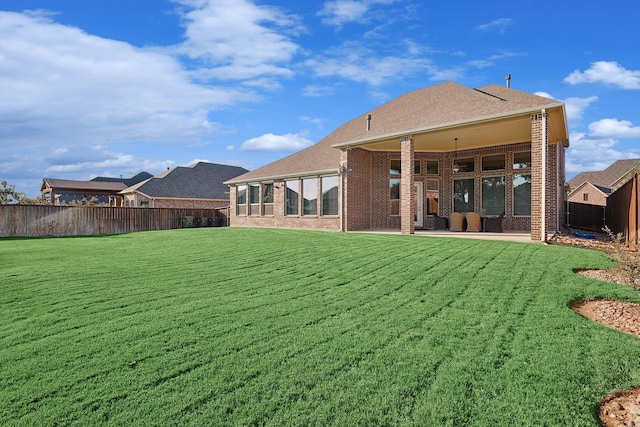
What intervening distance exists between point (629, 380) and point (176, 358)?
3.97m

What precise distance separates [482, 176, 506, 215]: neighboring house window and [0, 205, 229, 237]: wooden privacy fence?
18643mm

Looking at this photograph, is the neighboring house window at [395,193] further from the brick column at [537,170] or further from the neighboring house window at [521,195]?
the brick column at [537,170]

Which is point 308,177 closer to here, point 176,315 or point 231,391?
point 176,315

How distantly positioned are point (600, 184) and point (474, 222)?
38135 mm

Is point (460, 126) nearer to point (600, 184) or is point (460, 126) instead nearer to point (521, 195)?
point (521, 195)

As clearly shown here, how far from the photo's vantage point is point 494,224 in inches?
569

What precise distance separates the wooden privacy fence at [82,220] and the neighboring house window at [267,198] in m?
7.00

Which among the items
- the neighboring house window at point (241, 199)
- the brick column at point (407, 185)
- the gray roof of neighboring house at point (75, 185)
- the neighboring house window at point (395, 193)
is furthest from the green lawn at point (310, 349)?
the gray roof of neighboring house at point (75, 185)

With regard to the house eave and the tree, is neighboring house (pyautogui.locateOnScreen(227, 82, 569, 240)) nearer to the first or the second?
the house eave

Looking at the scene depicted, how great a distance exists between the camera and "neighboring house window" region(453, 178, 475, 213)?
16.3m

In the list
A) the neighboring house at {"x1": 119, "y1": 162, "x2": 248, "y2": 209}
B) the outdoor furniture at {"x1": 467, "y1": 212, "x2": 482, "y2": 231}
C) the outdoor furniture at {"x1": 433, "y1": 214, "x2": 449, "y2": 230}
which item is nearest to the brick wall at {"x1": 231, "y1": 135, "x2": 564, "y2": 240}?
the outdoor furniture at {"x1": 433, "y1": 214, "x2": 449, "y2": 230}

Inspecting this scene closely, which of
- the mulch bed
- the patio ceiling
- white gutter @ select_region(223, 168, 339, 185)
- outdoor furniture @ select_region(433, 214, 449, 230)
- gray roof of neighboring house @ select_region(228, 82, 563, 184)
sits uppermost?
gray roof of neighboring house @ select_region(228, 82, 563, 184)

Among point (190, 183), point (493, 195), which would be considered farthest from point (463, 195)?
point (190, 183)

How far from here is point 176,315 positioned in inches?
179
